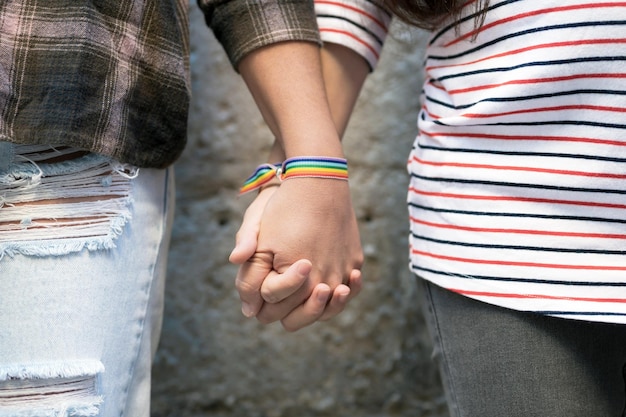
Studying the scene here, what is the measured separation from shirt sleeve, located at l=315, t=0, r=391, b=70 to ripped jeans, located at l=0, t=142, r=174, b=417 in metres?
0.34

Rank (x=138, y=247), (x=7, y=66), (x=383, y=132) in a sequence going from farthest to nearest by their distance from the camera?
(x=383, y=132) < (x=138, y=247) < (x=7, y=66)

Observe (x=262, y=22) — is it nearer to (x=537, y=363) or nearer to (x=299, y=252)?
(x=299, y=252)

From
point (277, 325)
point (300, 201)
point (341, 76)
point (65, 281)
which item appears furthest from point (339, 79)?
point (277, 325)

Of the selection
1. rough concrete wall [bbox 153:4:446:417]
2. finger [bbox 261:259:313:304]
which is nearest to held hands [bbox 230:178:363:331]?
finger [bbox 261:259:313:304]

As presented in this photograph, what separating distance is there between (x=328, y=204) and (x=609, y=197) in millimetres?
316

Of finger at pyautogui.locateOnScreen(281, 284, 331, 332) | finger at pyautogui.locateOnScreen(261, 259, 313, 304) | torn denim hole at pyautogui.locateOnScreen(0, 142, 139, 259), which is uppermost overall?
torn denim hole at pyautogui.locateOnScreen(0, 142, 139, 259)

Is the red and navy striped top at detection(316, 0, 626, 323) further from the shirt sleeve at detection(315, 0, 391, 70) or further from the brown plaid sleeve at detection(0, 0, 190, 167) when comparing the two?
the brown plaid sleeve at detection(0, 0, 190, 167)

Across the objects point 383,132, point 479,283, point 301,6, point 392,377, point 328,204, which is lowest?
point 392,377

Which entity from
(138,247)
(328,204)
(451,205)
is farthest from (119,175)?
(451,205)

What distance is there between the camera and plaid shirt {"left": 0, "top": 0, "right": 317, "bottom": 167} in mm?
685

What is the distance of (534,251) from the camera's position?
0.74 metres

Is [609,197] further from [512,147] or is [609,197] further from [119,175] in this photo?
[119,175]

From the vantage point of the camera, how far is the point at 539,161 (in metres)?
0.74

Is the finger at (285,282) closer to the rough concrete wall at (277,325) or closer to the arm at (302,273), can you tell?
the arm at (302,273)
